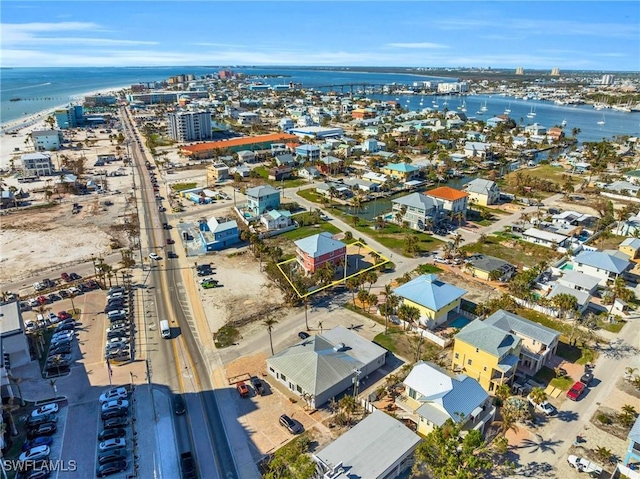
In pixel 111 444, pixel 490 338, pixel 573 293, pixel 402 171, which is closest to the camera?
pixel 111 444

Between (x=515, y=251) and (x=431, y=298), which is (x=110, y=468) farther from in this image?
(x=515, y=251)

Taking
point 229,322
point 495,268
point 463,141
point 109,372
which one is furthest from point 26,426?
point 463,141

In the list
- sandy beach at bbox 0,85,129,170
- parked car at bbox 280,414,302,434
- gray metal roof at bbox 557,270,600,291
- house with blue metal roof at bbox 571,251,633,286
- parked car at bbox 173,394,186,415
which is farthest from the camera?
sandy beach at bbox 0,85,129,170

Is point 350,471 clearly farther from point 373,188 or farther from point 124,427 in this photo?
point 373,188

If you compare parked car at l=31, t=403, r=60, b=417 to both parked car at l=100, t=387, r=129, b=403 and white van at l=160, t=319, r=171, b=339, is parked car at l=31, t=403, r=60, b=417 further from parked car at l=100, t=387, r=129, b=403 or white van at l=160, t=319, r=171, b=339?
white van at l=160, t=319, r=171, b=339

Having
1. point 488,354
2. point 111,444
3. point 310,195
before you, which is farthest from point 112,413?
point 310,195

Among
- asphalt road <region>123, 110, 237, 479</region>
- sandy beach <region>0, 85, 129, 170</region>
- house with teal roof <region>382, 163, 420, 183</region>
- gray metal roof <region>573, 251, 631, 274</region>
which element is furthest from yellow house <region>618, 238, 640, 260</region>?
sandy beach <region>0, 85, 129, 170</region>

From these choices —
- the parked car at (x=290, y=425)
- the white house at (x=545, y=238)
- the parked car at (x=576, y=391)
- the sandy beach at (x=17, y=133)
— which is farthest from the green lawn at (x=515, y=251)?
the sandy beach at (x=17, y=133)
